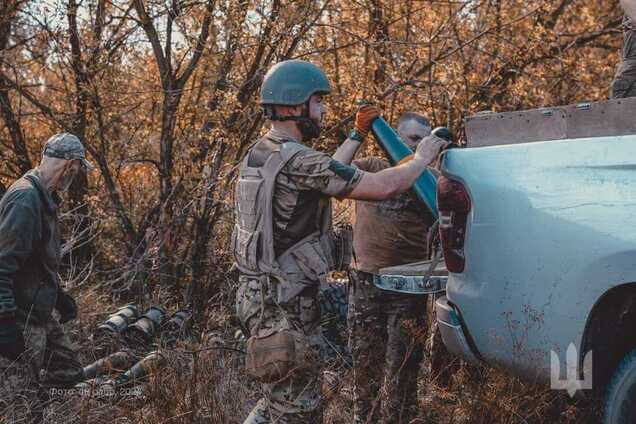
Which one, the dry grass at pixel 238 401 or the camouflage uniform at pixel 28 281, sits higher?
the camouflage uniform at pixel 28 281

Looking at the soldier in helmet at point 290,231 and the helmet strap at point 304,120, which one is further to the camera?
the helmet strap at point 304,120

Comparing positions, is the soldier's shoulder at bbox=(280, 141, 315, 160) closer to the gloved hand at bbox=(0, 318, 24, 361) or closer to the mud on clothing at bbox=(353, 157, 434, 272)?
the mud on clothing at bbox=(353, 157, 434, 272)

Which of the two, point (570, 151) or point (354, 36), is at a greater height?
point (354, 36)

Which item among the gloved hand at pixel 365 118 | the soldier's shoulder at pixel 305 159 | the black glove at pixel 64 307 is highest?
the gloved hand at pixel 365 118

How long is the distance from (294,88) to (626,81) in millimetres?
2179

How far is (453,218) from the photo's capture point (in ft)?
12.3

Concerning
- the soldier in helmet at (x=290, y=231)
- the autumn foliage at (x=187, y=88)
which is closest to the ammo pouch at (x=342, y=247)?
the soldier in helmet at (x=290, y=231)

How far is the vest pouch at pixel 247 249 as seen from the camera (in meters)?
3.65

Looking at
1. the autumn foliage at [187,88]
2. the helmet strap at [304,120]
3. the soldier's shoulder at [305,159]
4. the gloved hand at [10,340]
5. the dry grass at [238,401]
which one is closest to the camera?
the soldier's shoulder at [305,159]

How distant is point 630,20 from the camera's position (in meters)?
4.77

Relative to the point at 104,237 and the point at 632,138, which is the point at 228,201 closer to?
the point at 104,237

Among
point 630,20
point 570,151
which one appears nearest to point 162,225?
point 630,20

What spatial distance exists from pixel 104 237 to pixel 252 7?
2598 mm
